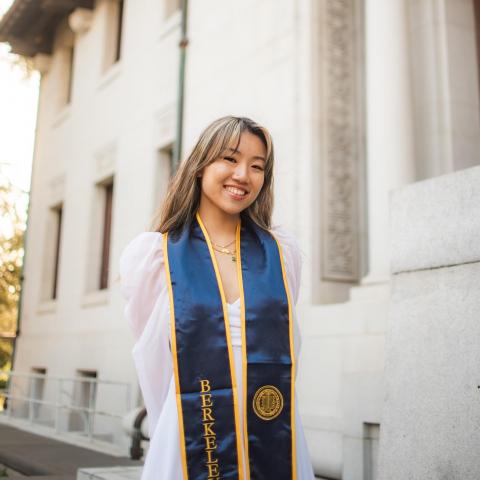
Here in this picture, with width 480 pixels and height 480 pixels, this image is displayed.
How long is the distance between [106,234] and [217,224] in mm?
10111

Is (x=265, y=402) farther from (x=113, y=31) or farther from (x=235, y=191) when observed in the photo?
(x=113, y=31)

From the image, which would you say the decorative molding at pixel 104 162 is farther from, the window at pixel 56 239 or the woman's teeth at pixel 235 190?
the woman's teeth at pixel 235 190

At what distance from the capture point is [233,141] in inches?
82.9

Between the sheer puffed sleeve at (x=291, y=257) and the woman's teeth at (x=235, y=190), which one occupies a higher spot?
the woman's teeth at (x=235, y=190)

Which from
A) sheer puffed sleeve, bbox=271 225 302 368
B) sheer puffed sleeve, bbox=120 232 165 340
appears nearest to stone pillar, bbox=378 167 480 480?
sheer puffed sleeve, bbox=271 225 302 368

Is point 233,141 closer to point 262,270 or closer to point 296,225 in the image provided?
point 262,270

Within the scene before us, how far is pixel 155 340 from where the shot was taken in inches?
82.3

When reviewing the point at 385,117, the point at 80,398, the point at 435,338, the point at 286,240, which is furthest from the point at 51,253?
the point at 286,240

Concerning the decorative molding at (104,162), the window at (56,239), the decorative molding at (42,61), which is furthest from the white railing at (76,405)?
the decorative molding at (42,61)

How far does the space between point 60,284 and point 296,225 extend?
721 cm

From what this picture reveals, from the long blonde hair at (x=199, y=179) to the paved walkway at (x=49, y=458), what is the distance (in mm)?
3983

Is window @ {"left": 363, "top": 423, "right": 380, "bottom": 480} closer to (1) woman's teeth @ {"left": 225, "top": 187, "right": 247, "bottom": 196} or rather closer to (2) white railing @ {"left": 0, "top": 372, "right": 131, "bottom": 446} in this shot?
(1) woman's teeth @ {"left": 225, "top": 187, "right": 247, "bottom": 196}

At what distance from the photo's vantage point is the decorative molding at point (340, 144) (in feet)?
23.2

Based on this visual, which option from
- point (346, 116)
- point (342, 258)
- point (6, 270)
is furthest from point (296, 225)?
point (6, 270)
